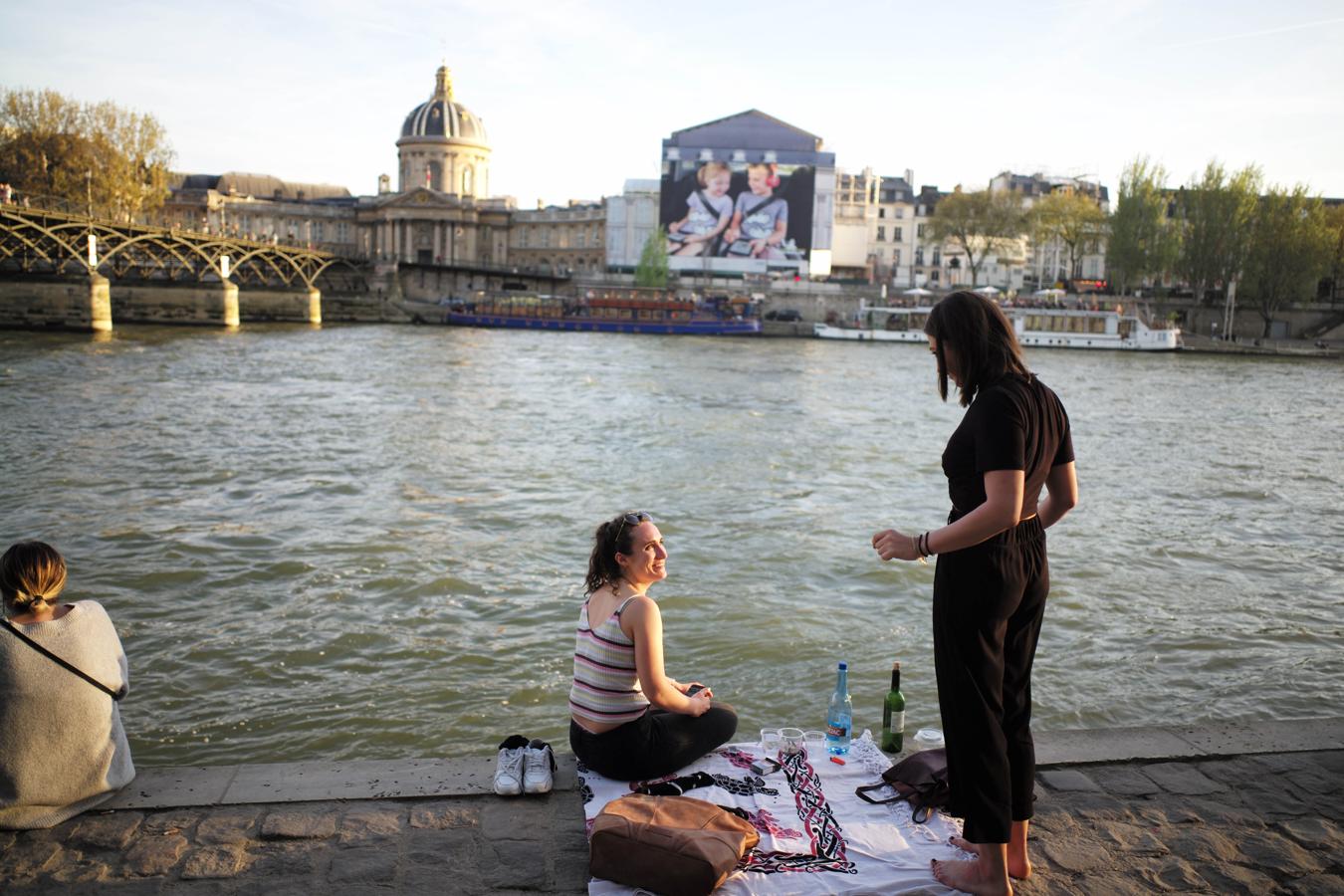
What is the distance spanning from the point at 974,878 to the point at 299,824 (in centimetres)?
218

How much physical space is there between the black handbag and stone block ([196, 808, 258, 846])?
2.08 meters

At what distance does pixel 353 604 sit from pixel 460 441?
33.3ft

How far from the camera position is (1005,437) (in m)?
3.02

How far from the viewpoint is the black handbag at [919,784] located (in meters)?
3.84

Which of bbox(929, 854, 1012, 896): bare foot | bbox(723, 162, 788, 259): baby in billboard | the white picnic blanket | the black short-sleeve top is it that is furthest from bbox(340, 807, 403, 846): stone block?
bbox(723, 162, 788, 259): baby in billboard

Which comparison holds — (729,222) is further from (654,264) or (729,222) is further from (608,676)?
(608,676)

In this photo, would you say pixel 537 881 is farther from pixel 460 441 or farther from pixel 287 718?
pixel 460 441

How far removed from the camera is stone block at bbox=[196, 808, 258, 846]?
3.56 m

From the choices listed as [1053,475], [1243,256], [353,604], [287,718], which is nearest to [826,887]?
[1053,475]

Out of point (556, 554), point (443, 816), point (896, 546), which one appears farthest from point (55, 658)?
point (556, 554)

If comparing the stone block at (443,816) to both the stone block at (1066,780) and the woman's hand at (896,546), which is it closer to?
the woman's hand at (896,546)

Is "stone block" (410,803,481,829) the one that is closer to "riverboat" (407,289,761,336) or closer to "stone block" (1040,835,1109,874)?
"stone block" (1040,835,1109,874)

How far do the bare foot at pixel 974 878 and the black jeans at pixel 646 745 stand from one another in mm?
1010

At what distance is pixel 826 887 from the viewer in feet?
11.0
